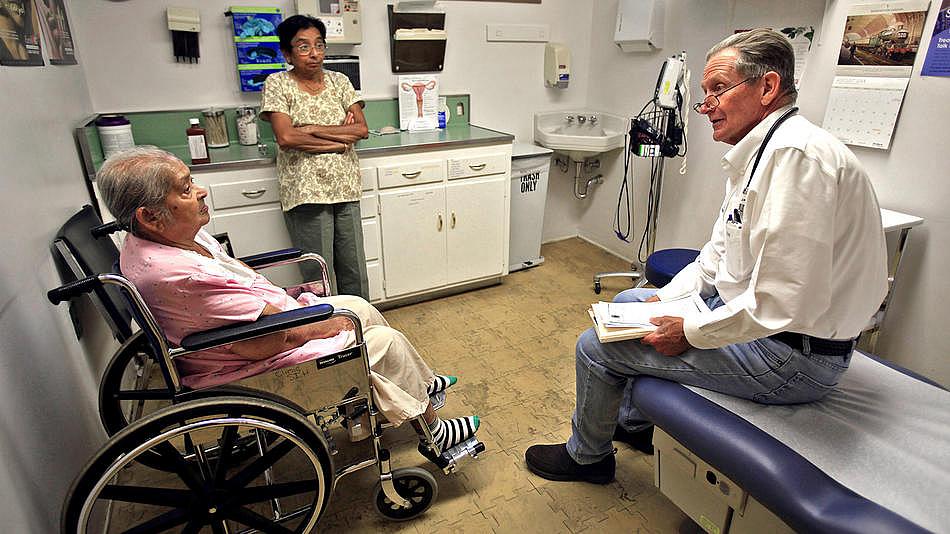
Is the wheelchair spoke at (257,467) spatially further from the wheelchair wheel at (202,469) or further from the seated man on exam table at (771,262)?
the seated man on exam table at (771,262)

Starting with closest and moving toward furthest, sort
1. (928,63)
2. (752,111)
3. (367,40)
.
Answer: (752,111) → (928,63) → (367,40)

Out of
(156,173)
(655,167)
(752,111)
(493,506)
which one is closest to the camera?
(156,173)

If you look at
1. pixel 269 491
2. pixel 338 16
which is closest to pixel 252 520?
pixel 269 491

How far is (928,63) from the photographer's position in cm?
189

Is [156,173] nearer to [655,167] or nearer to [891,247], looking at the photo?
[891,247]

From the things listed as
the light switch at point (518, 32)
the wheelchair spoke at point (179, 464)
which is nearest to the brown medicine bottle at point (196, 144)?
the wheelchair spoke at point (179, 464)

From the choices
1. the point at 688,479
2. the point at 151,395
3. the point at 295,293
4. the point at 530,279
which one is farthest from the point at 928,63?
the point at 151,395

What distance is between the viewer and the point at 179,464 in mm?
1218

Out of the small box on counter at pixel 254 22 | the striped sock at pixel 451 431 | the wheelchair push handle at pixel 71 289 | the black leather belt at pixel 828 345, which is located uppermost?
the small box on counter at pixel 254 22

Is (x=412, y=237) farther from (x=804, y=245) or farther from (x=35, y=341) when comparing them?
(x=804, y=245)

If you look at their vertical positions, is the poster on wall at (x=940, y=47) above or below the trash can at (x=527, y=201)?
above

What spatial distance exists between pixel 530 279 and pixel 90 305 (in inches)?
91.0

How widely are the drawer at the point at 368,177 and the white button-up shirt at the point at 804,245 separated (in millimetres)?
1791

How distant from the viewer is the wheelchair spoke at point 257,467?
4.29ft
